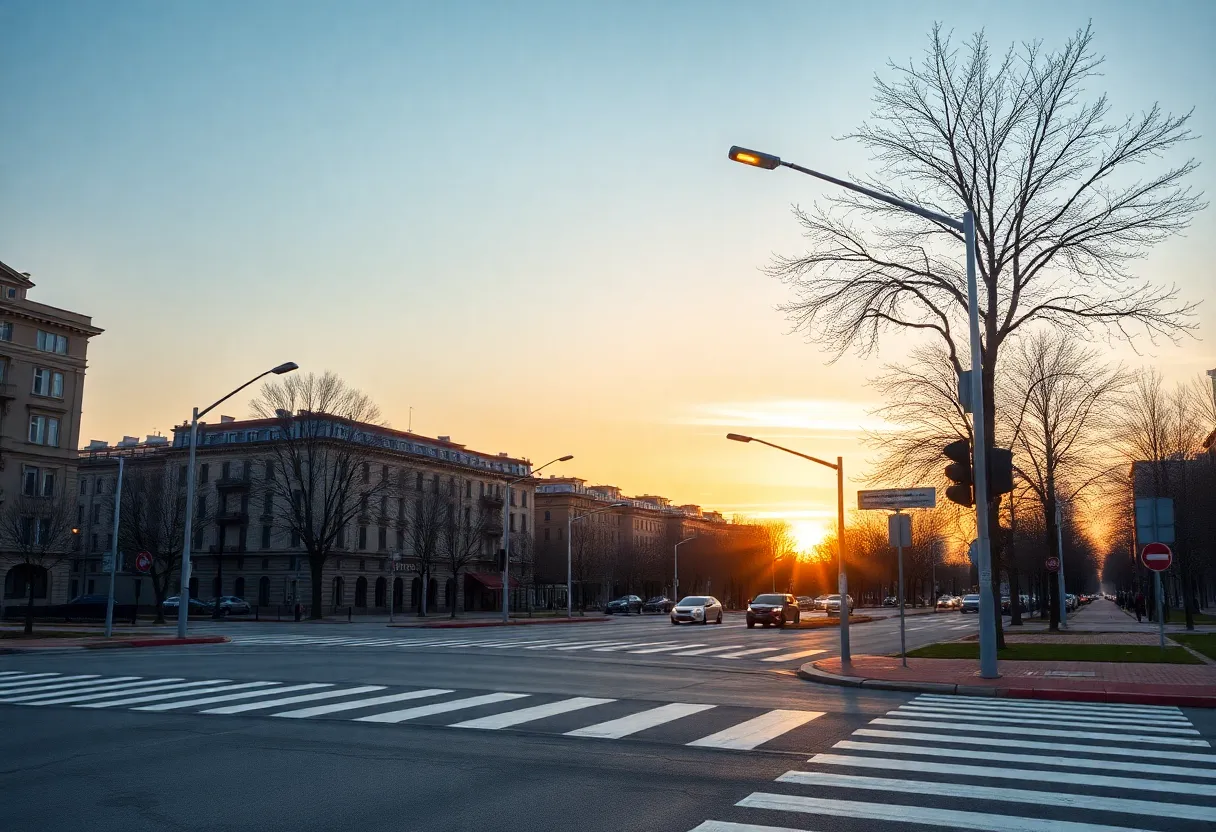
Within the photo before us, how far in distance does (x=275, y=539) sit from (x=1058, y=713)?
73497 mm

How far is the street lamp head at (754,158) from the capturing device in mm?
16375

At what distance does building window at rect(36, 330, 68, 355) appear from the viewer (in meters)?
69.0

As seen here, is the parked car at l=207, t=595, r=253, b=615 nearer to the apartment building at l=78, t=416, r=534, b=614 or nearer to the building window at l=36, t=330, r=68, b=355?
the apartment building at l=78, t=416, r=534, b=614

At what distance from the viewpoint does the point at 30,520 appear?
44250 millimetres

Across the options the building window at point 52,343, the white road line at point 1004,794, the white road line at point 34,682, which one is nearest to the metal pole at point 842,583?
the white road line at point 1004,794

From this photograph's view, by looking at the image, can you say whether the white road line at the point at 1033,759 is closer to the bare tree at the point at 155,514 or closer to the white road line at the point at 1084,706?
the white road line at the point at 1084,706

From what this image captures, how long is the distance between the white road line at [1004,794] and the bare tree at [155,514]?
5858 cm

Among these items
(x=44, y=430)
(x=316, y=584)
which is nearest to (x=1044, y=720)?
(x=316, y=584)

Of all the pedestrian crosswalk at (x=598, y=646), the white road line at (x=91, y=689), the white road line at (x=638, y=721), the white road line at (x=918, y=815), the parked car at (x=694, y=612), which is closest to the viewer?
the white road line at (x=918, y=815)

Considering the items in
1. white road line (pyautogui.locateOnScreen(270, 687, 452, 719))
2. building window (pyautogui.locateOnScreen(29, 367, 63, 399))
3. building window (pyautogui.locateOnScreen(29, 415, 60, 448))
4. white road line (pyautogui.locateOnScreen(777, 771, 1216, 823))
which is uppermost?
building window (pyautogui.locateOnScreen(29, 367, 63, 399))

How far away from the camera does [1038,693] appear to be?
52.0ft

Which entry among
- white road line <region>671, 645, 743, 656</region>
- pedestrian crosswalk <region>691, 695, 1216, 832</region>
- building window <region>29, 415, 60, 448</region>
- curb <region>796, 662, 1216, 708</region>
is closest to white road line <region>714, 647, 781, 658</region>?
white road line <region>671, 645, 743, 656</region>

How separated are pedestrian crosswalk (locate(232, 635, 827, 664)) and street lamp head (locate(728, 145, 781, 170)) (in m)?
12.9

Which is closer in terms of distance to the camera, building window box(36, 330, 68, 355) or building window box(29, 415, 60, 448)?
building window box(29, 415, 60, 448)
